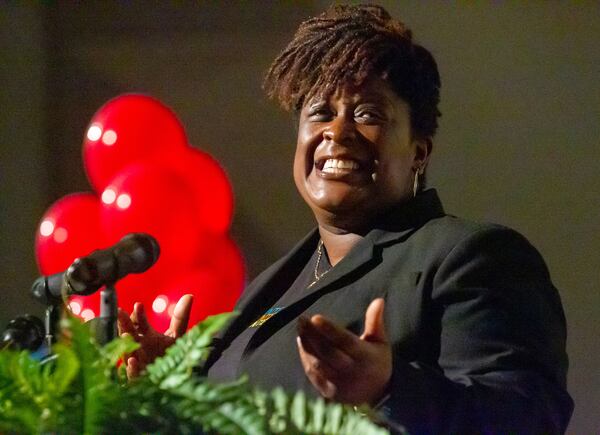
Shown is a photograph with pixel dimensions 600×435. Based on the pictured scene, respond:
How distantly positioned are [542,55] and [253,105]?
3.31 ft

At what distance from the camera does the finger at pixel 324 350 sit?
893 mm

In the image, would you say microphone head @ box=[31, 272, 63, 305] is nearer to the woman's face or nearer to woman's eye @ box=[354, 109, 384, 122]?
the woman's face

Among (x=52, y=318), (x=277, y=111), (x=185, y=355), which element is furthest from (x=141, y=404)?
(x=277, y=111)

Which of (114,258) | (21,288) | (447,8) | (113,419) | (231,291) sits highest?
(447,8)

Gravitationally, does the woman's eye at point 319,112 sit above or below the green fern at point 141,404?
above

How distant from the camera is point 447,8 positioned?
9.94ft

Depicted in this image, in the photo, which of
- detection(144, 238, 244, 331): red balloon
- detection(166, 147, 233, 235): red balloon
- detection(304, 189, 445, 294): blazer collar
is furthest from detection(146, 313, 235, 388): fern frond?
detection(166, 147, 233, 235): red balloon

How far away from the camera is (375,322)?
91 centimetres

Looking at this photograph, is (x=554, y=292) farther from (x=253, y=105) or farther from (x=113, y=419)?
(x=253, y=105)

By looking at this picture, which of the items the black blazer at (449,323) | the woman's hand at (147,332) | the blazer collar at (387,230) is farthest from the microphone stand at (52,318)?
the blazer collar at (387,230)

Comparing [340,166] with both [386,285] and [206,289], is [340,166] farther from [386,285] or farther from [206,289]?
[206,289]

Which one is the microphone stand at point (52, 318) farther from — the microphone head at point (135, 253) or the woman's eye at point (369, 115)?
the woman's eye at point (369, 115)

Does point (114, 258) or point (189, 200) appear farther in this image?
point (189, 200)

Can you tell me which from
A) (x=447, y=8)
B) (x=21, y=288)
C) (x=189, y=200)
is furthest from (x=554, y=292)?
(x=21, y=288)
